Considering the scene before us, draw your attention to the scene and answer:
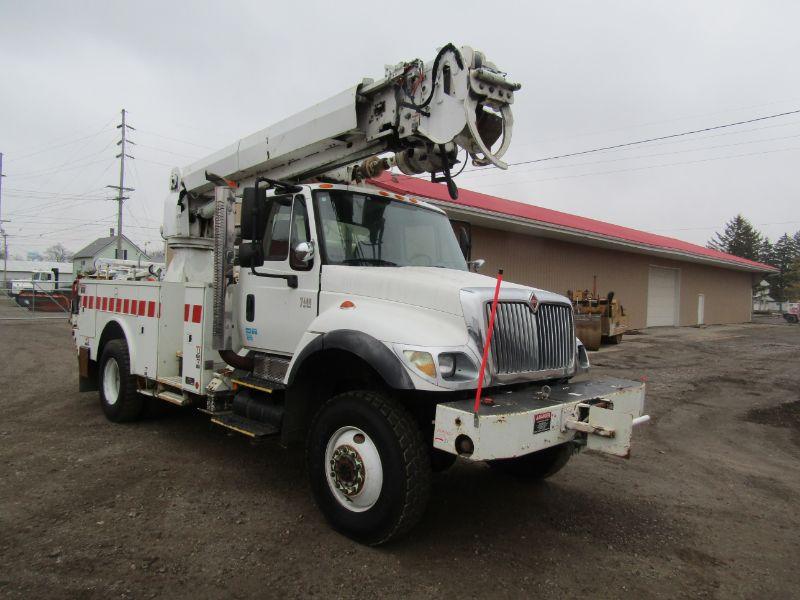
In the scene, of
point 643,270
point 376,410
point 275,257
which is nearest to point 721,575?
point 376,410

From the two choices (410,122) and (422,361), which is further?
(410,122)

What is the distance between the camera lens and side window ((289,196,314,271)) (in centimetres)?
445

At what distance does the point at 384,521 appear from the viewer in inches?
137

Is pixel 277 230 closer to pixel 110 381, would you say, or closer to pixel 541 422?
pixel 541 422

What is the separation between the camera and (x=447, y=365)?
3.42m

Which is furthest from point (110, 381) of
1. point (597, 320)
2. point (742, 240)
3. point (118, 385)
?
point (742, 240)

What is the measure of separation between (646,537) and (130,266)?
773 cm

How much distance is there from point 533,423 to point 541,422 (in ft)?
0.28

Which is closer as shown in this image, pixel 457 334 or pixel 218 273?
pixel 457 334

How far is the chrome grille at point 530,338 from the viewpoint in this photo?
12.1ft

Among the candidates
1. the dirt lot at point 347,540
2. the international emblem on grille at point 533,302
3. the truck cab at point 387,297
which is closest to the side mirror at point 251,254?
the truck cab at point 387,297

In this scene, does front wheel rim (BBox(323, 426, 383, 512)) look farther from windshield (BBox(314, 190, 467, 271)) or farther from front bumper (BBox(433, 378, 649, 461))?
windshield (BBox(314, 190, 467, 271))

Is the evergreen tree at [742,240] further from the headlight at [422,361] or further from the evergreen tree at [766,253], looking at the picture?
the headlight at [422,361]

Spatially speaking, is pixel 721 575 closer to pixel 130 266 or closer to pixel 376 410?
pixel 376 410
